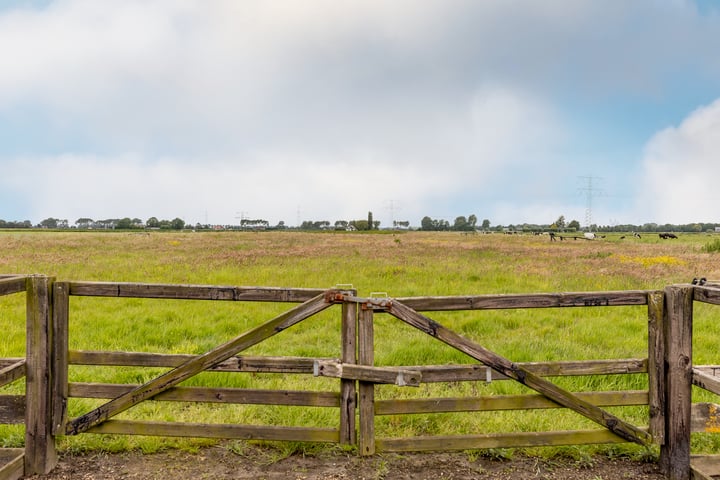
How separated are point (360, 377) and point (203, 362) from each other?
1517 mm

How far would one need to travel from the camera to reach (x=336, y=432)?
13.3 ft

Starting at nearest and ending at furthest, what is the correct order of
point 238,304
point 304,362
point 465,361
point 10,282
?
point 10,282 → point 304,362 → point 465,361 → point 238,304

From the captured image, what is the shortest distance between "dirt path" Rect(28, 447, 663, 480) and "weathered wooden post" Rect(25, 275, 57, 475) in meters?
0.22

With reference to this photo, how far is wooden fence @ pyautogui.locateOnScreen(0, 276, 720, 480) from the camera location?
3.92 metres

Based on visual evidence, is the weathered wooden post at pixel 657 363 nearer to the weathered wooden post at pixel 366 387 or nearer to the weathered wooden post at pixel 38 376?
the weathered wooden post at pixel 366 387

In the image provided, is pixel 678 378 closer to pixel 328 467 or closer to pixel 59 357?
pixel 328 467

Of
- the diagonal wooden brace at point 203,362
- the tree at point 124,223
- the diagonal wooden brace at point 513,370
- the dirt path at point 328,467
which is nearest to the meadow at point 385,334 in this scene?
the dirt path at point 328,467

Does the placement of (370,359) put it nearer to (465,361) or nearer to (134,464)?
(134,464)

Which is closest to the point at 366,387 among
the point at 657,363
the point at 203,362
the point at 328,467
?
the point at 328,467

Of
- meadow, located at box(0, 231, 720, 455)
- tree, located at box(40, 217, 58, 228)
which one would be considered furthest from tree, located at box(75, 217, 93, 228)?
meadow, located at box(0, 231, 720, 455)

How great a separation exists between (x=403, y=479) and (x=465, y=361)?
3598mm

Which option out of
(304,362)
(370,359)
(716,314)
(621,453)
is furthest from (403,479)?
(716,314)

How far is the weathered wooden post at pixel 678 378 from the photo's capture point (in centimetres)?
395

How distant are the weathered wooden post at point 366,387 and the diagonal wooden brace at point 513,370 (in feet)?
0.82
